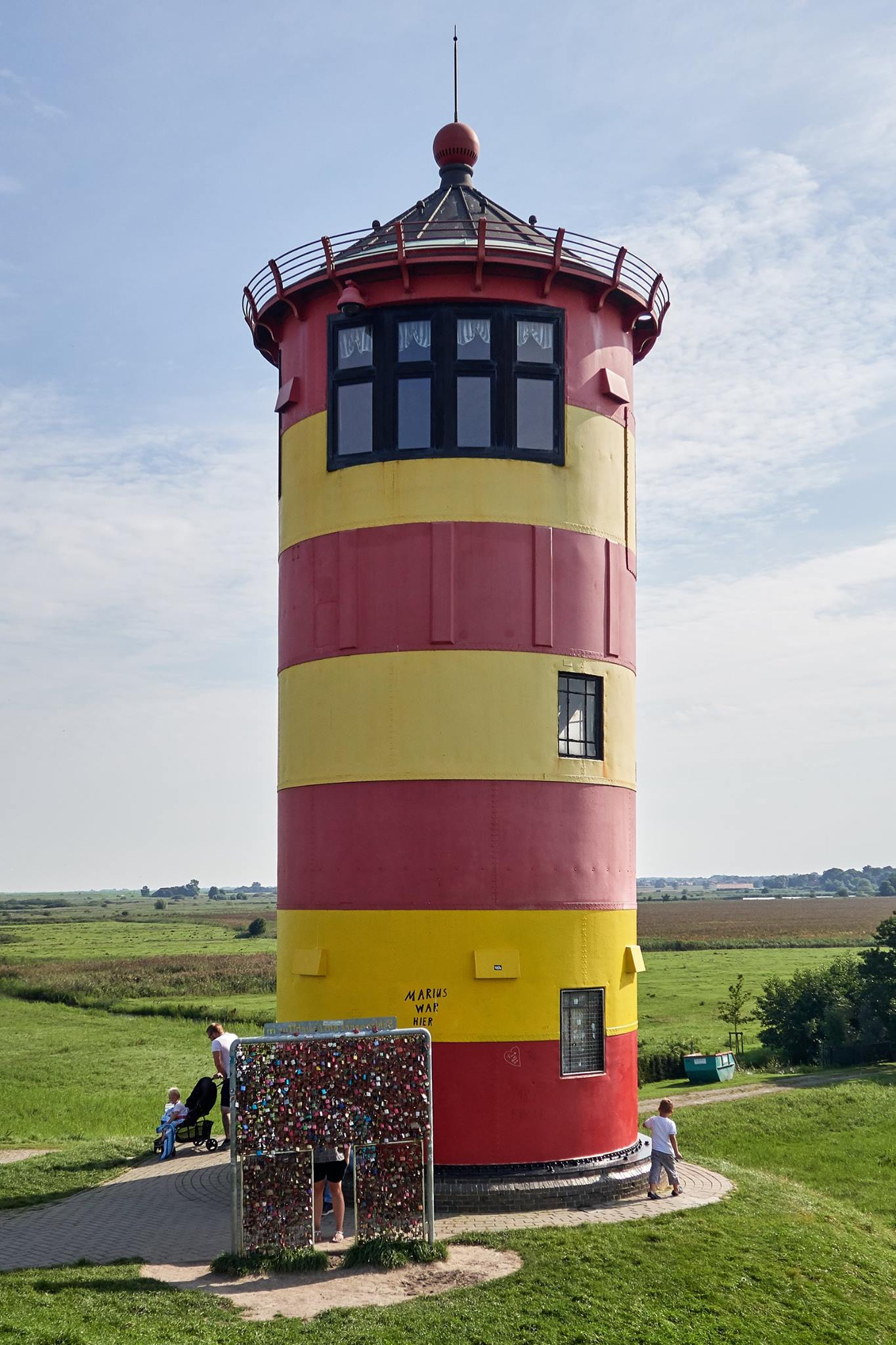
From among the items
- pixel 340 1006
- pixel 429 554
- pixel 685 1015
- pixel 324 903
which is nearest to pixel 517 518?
pixel 429 554

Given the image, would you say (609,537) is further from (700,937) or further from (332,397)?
(700,937)

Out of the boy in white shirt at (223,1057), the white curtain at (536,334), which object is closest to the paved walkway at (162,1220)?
the boy in white shirt at (223,1057)

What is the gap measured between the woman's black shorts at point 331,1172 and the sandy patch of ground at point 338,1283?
39.0 inches

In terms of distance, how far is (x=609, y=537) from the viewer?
745 inches

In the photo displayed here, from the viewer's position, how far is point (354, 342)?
60.2 ft

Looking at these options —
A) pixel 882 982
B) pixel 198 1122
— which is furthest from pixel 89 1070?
pixel 882 982

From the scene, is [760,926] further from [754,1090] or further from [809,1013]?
[754,1090]

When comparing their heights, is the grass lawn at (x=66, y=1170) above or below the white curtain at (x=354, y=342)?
below

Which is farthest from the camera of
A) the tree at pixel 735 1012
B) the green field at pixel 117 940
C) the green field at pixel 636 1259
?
the green field at pixel 117 940

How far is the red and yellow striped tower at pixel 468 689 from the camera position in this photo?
1692cm

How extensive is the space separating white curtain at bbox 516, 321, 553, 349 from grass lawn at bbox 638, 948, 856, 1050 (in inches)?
1158

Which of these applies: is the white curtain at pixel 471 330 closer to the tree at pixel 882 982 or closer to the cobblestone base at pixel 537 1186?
the cobblestone base at pixel 537 1186

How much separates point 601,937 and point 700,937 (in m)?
99.2

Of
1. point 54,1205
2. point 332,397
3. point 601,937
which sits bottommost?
point 54,1205
